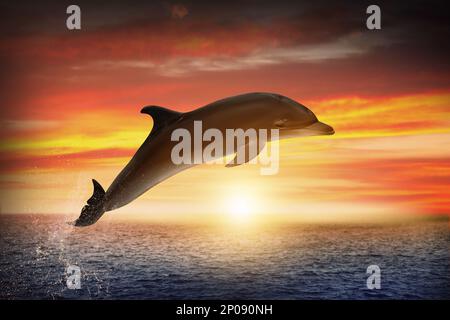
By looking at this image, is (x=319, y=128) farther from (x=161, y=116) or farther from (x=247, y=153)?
(x=161, y=116)

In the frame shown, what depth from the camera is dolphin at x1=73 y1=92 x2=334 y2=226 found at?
788cm

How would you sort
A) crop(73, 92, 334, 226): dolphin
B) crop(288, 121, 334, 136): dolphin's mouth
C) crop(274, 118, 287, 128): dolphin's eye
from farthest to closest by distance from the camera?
crop(288, 121, 334, 136): dolphin's mouth
crop(274, 118, 287, 128): dolphin's eye
crop(73, 92, 334, 226): dolphin

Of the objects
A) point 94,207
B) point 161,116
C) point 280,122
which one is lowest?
point 94,207

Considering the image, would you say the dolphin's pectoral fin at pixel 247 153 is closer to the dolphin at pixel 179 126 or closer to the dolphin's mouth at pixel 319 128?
the dolphin at pixel 179 126

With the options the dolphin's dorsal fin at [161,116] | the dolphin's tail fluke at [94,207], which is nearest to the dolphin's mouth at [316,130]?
the dolphin's dorsal fin at [161,116]

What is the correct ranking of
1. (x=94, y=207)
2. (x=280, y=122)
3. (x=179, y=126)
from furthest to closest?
(x=94, y=207) < (x=179, y=126) < (x=280, y=122)

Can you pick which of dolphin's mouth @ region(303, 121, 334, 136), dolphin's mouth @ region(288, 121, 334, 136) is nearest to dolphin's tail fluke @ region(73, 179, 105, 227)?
dolphin's mouth @ region(288, 121, 334, 136)

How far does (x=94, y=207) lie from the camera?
8.60m

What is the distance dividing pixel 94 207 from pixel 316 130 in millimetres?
4381

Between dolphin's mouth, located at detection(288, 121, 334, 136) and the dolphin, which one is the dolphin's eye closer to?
the dolphin

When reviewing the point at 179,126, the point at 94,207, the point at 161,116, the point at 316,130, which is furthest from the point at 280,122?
the point at 94,207
